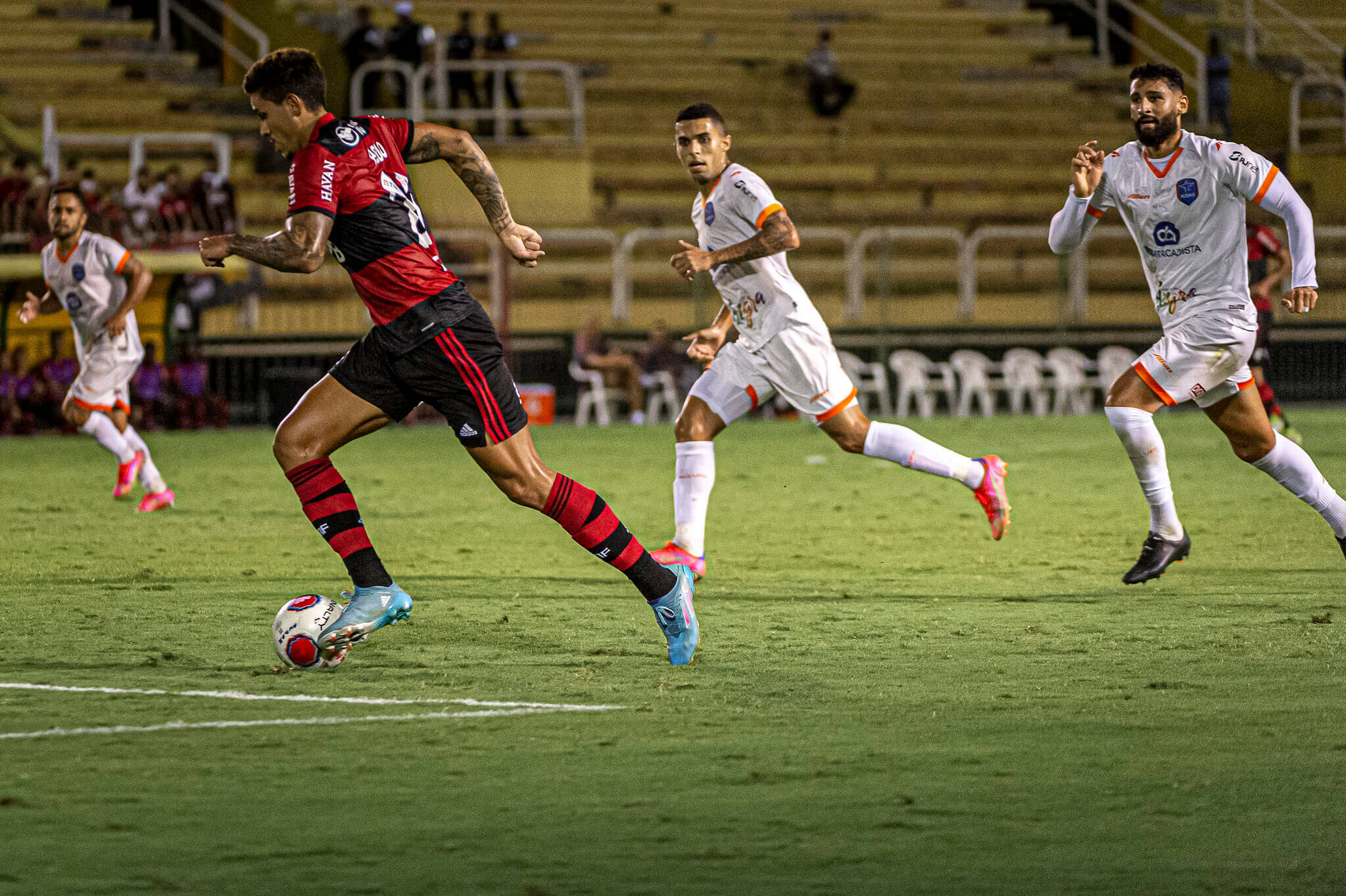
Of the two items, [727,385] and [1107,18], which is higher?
[1107,18]

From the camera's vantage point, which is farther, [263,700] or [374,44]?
[374,44]

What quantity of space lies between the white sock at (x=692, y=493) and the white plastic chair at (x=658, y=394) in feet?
47.4

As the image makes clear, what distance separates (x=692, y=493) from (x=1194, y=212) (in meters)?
2.74

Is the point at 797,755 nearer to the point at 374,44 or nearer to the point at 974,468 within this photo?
the point at 974,468

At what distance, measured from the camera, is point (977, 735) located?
17.8 ft

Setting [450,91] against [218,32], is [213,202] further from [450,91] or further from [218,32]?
[218,32]

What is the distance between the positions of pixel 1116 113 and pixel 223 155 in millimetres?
16004

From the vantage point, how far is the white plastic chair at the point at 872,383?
931 inches

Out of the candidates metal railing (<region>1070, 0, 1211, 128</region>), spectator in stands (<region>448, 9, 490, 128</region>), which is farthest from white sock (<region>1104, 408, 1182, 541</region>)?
metal railing (<region>1070, 0, 1211, 128</region>)

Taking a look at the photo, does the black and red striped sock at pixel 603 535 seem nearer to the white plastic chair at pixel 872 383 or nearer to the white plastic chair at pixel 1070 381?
the white plastic chair at pixel 872 383

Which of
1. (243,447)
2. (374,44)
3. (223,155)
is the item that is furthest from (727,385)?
(374,44)

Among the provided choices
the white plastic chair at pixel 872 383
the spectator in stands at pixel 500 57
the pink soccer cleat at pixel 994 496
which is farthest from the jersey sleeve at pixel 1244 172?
the spectator in stands at pixel 500 57

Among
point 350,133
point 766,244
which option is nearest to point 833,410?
point 766,244

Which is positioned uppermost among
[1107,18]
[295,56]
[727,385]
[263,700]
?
[1107,18]
